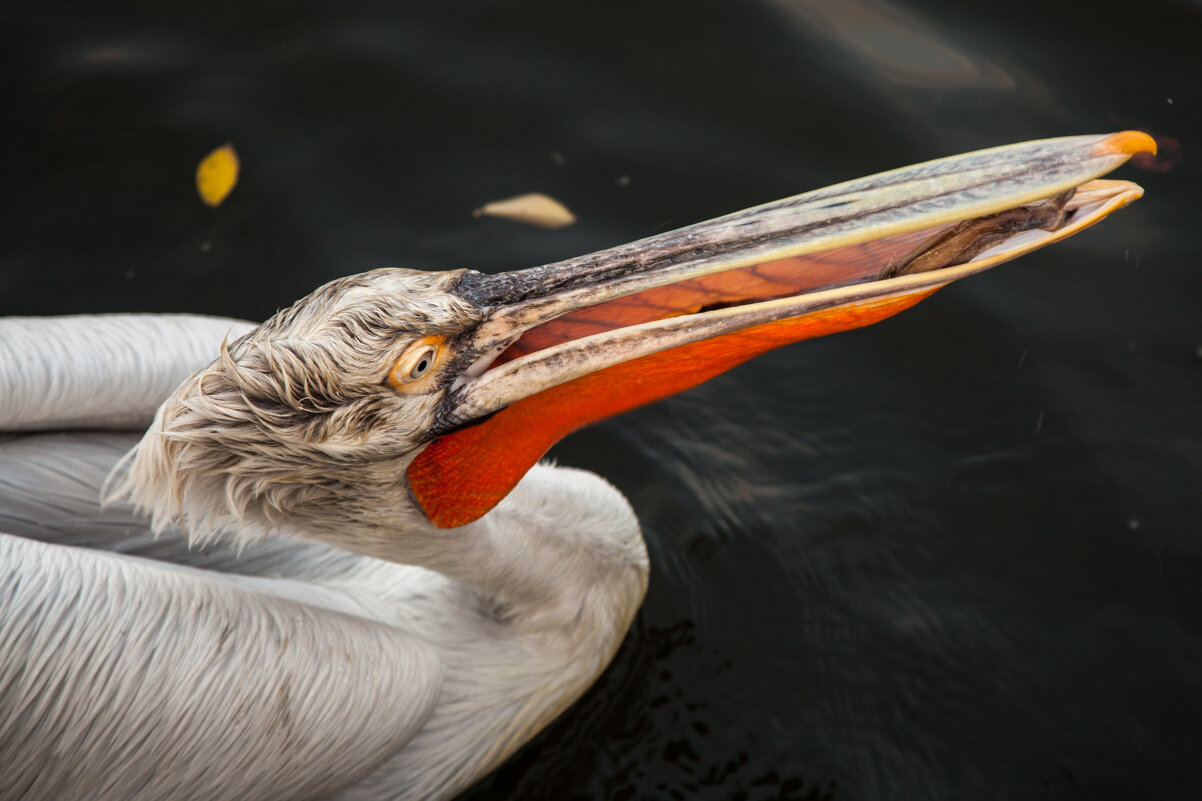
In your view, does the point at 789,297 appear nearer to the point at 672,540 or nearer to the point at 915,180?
the point at 915,180

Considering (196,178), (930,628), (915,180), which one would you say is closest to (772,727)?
(930,628)

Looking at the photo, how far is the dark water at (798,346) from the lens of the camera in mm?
2285

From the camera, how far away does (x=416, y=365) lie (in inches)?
58.2

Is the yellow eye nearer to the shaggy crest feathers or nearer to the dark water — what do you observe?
the shaggy crest feathers

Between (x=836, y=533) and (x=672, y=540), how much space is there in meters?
0.42

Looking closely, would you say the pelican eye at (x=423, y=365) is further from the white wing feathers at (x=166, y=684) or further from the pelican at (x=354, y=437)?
the white wing feathers at (x=166, y=684)

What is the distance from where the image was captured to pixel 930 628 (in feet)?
7.86

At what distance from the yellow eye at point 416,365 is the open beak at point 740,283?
0.04m

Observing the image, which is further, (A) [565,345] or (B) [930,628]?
(B) [930,628]

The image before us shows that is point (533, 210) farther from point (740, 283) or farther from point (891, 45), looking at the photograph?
point (740, 283)

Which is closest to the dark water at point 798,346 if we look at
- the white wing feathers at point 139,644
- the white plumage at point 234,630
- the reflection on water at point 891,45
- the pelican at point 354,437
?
the reflection on water at point 891,45

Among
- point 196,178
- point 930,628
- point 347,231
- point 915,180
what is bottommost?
point 930,628

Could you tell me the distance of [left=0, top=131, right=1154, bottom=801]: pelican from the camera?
4.81ft

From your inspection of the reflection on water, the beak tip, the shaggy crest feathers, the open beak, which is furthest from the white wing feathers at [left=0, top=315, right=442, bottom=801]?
the reflection on water
